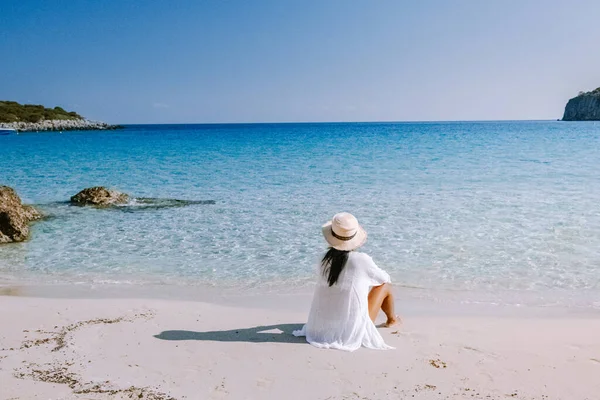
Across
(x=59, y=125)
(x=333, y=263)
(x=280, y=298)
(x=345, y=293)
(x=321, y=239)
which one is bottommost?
(x=280, y=298)

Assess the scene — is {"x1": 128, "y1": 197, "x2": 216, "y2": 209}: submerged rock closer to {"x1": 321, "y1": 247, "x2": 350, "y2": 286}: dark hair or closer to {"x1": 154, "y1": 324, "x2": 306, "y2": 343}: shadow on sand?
{"x1": 154, "y1": 324, "x2": 306, "y2": 343}: shadow on sand

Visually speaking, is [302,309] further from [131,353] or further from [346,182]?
[346,182]

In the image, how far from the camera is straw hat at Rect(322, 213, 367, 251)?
520cm

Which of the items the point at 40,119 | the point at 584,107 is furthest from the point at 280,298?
the point at 584,107

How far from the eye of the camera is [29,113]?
353 ft

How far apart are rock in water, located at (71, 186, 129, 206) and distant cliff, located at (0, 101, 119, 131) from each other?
87.4 m

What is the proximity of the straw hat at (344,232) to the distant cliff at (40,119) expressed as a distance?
100200 mm

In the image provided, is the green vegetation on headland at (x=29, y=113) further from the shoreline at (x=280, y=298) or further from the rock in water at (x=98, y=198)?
the shoreline at (x=280, y=298)

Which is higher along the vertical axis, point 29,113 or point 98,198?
point 29,113

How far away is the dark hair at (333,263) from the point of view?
531 cm

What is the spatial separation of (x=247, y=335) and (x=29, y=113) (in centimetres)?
11763

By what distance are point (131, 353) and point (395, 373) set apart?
260cm

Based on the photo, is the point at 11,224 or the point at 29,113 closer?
the point at 11,224

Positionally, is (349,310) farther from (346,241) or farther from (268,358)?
(268,358)
